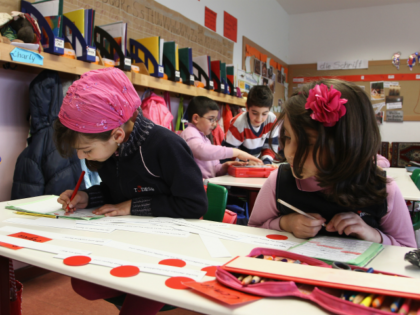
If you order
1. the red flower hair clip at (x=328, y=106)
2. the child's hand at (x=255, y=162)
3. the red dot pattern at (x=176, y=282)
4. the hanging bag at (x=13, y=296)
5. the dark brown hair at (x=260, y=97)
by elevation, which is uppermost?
the dark brown hair at (x=260, y=97)

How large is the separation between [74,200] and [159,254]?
2.06 ft

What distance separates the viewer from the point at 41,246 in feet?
2.66

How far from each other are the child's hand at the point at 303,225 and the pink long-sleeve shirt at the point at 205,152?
4.85 ft

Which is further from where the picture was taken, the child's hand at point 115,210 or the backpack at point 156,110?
the backpack at point 156,110

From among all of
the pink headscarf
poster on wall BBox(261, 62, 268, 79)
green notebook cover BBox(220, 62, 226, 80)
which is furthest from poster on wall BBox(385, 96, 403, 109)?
the pink headscarf

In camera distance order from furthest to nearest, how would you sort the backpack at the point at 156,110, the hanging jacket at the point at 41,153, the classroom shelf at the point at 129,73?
the backpack at the point at 156,110 → the hanging jacket at the point at 41,153 → the classroom shelf at the point at 129,73

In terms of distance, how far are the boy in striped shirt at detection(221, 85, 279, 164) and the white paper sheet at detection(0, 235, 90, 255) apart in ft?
7.25

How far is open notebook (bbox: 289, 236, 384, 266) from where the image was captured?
0.72 m

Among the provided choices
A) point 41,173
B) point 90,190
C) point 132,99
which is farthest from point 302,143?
point 41,173

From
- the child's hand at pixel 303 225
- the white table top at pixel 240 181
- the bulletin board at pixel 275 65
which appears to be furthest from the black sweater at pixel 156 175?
the bulletin board at pixel 275 65

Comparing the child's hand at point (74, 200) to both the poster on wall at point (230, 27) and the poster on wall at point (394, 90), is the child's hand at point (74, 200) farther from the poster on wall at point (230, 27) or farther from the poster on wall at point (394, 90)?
the poster on wall at point (394, 90)

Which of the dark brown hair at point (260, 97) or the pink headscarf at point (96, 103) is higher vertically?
the dark brown hair at point (260, 97)

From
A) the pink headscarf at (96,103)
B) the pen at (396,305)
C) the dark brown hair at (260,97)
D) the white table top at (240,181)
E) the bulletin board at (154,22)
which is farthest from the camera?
the dark brown hair at (260,97)

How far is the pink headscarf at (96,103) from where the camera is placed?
1.05 meters
